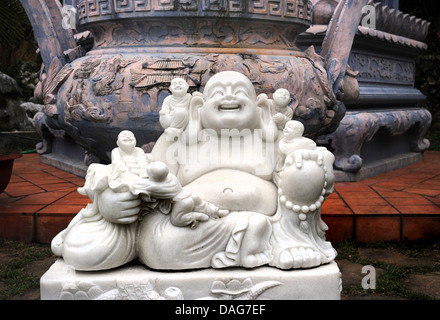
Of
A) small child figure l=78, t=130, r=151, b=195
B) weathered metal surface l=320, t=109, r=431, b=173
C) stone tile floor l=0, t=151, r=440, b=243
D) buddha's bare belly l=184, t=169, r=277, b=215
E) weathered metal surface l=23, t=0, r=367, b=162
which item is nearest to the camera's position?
small child figure l=78, t=130, r=151, b=195

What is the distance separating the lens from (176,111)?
6.36ft

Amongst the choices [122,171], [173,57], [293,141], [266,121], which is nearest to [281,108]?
[266,121]

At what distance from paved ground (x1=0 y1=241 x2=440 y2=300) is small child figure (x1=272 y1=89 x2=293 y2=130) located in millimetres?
738

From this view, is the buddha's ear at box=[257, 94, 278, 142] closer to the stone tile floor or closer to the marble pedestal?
the marble pedestal

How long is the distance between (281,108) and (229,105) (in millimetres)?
224

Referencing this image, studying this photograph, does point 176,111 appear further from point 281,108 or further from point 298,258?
point 298,258

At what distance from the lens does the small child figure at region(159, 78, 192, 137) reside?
1.94 metres

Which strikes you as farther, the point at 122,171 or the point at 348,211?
the point at 348,211

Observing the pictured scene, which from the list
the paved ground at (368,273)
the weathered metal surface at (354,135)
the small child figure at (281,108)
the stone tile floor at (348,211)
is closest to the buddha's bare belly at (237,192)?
the small child figure at (281,108)

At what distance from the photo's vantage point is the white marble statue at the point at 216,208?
1.65 metres

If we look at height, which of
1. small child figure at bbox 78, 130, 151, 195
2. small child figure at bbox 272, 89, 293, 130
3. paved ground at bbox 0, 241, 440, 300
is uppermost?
small child figure at bbox 272, 89, 293, 130

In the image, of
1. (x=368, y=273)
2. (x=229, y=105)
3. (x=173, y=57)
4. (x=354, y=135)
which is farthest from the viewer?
(x=354, y=135)

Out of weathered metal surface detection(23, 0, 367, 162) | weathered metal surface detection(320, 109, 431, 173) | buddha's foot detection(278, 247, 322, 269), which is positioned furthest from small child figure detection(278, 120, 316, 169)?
weathered metal surface detection(320, 109, 431, 173)

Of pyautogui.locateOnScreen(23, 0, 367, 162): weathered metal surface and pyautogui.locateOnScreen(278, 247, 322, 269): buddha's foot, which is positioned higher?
pyautogui.locateOnScreen(23, 0, 367, 162): weathered metal surface
